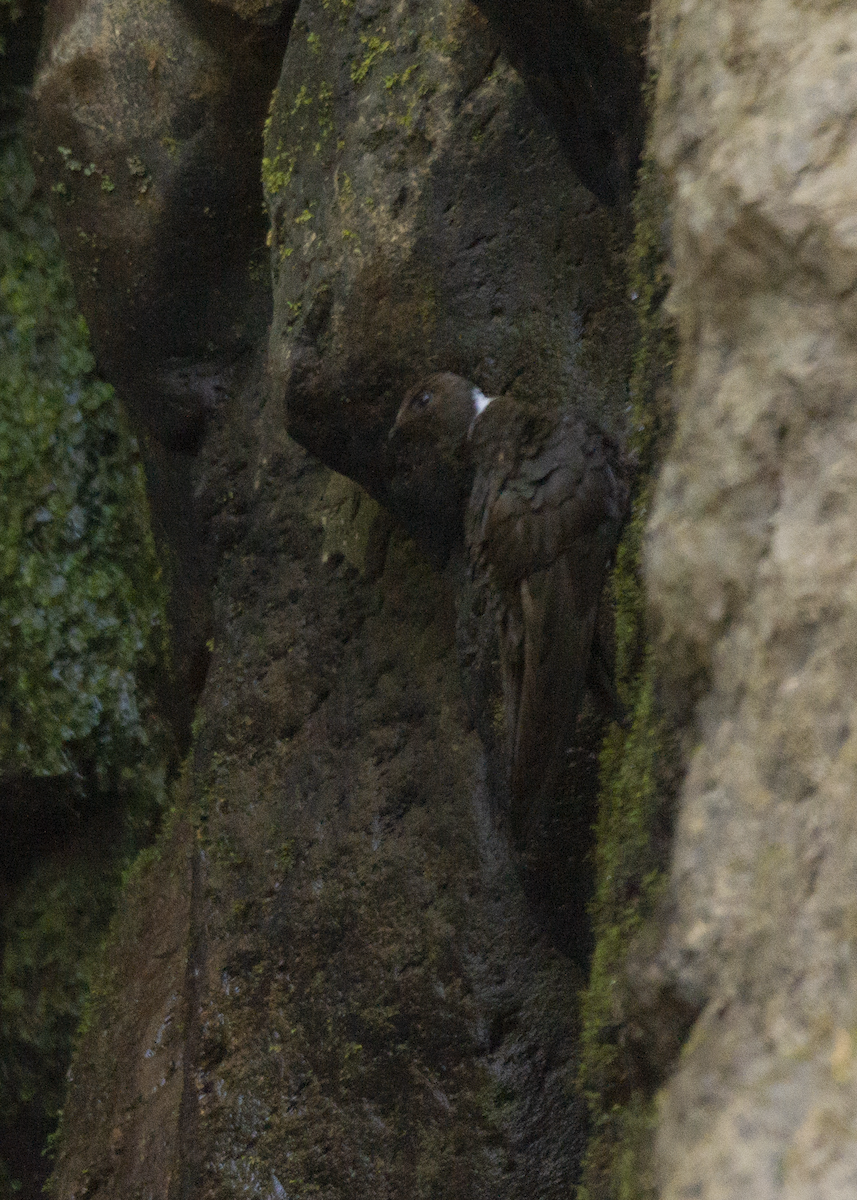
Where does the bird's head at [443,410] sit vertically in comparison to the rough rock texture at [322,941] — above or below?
above

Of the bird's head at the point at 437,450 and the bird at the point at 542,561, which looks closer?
the bird at the point at 542,561

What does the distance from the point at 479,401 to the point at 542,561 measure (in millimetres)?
509

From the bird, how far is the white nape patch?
1.0 inches

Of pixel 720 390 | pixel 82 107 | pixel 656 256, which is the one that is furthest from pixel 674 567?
pixel 82 107

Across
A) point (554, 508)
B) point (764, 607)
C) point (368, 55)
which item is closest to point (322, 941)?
point (554, 508)

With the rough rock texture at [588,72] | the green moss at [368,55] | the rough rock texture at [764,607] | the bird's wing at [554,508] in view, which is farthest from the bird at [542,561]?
the green moss at [368,55]

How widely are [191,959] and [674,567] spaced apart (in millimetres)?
2690

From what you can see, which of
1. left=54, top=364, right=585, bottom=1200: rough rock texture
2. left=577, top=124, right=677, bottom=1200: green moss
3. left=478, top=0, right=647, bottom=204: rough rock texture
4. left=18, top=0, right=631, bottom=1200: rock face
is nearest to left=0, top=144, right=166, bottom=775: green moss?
left=18, top=0, right=631, bottom=1200: rock face

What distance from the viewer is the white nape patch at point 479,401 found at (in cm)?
254

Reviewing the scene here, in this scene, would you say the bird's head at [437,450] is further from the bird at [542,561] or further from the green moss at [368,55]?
the green moss at [368,55]

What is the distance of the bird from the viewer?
2.24 metres

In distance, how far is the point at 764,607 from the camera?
3.92 feet

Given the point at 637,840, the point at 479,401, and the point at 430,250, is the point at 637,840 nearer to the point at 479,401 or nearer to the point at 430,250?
the point at 479,401

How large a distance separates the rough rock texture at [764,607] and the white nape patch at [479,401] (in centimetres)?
101
